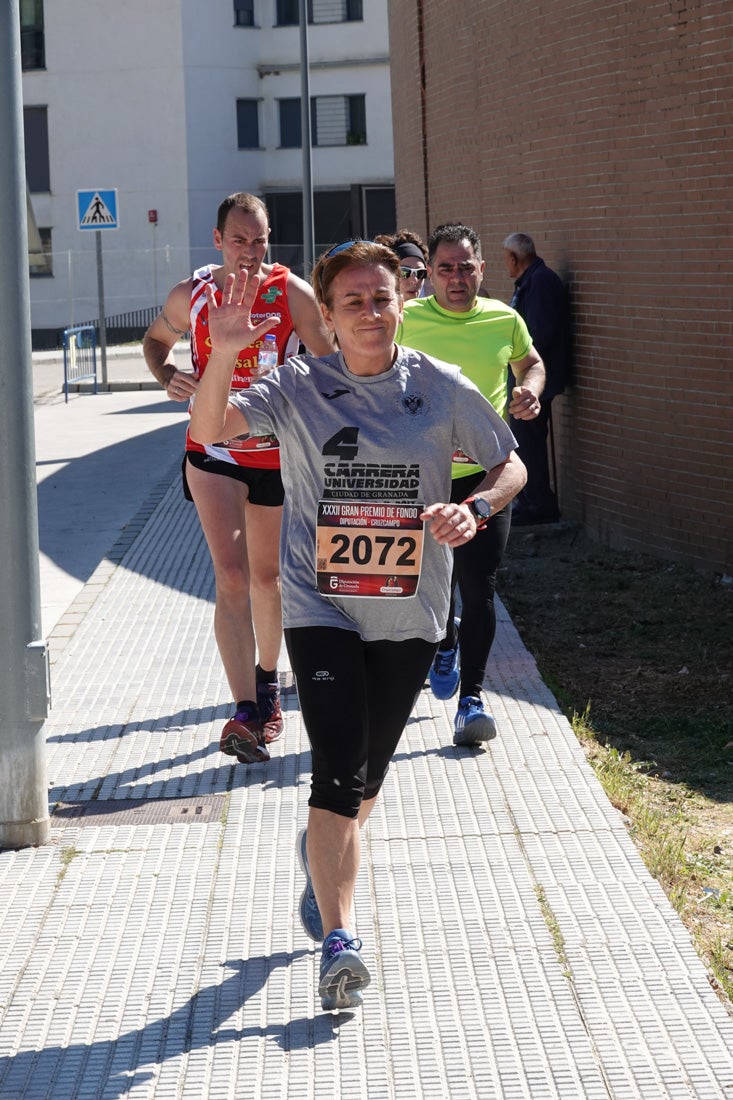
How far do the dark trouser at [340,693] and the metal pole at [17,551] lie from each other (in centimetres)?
139

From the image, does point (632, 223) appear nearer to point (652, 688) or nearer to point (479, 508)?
point (652, 688)

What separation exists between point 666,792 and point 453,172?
10.1 meters

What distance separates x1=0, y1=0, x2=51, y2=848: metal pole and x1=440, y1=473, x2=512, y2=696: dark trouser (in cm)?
170

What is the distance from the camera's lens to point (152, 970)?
14.1 feet

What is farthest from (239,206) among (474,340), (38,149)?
(38,149)

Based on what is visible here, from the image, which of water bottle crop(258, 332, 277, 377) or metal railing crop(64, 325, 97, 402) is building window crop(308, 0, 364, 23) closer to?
metal railing crop(64, 325, 97, 402)

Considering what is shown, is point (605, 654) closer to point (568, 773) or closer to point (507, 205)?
point (568, 773)

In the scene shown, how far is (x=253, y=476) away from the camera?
5.99m

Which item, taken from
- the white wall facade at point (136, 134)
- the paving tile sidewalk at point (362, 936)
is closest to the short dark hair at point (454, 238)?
the paving tile sidewalk at point (362, 936)

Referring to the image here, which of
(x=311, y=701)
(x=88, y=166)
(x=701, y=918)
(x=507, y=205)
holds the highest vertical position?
(x=88, y=166)

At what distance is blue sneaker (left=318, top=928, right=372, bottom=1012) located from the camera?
391 cm

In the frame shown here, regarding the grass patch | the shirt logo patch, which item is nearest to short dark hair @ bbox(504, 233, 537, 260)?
the grass patch

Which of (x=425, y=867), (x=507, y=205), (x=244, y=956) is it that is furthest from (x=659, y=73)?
(x=244, y=956)

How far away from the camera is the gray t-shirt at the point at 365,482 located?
404cm
